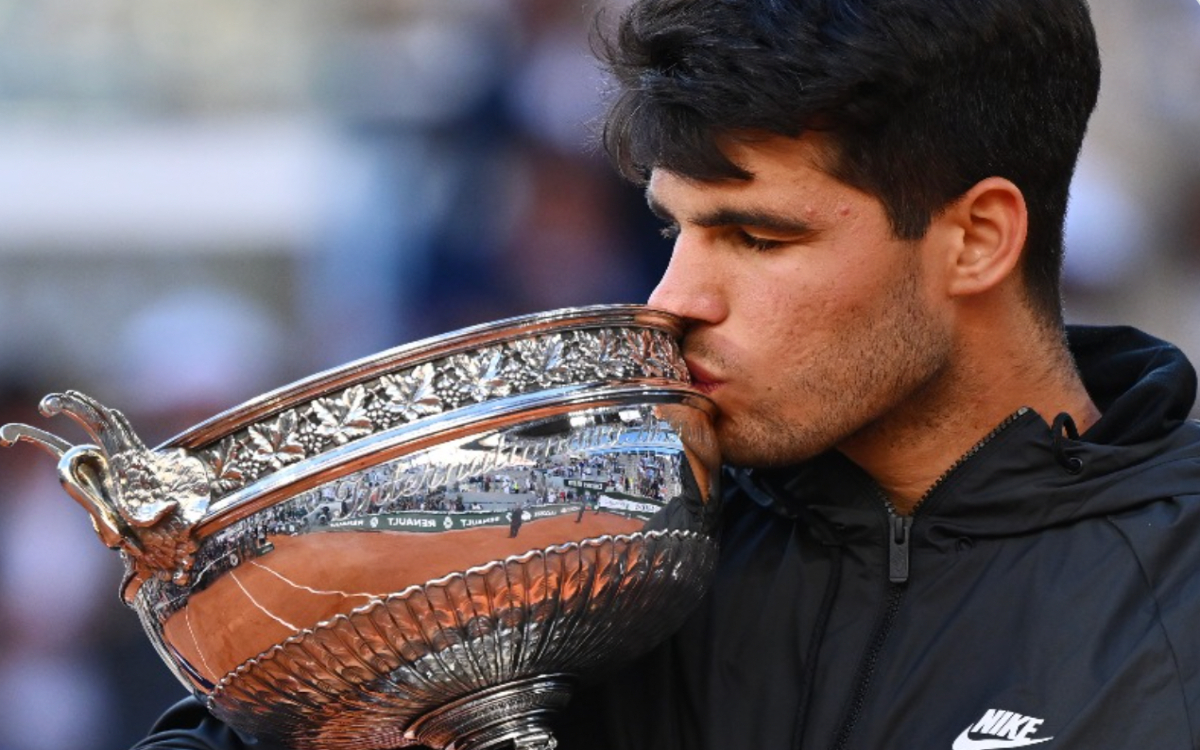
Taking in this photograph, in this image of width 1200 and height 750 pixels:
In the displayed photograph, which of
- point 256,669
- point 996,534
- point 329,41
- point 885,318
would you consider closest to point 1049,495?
point 996,534

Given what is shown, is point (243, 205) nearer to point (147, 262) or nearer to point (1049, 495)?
point (147, 262)

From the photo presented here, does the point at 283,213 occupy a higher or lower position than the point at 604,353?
higher

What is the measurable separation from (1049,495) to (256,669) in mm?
736

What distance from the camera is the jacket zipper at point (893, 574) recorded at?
1.62 m

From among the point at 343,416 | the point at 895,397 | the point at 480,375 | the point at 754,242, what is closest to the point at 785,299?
the point at 754,242

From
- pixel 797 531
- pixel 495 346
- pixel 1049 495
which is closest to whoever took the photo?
pixel 495 346

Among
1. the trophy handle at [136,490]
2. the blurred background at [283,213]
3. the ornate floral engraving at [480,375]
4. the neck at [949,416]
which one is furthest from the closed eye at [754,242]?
the blurred background at [283,213]

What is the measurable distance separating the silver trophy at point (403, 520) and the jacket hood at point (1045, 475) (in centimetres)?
35

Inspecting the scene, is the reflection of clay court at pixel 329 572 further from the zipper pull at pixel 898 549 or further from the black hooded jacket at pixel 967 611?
the zipper pull at pixel 898 549

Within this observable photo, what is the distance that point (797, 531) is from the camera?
1.80 meters

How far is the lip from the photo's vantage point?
5.25ft

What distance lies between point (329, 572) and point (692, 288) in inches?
18.6

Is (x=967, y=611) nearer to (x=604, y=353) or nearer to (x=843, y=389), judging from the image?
(x=843, y=389)

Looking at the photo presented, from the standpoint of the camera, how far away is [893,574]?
168 centimetres
